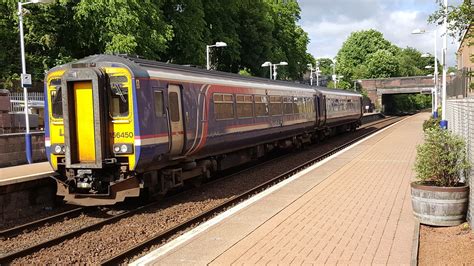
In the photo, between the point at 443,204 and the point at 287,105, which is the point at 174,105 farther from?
the point at 287,105

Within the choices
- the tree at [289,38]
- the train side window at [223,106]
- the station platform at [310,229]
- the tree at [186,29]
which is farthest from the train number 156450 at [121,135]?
the tree at [289,38]

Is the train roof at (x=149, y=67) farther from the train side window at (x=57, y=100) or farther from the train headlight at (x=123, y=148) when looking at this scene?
the train headlight at (x=123, y=148)

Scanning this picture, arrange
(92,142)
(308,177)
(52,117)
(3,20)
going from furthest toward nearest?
(3,20)
(308,177)
(52,117)
(92,142)

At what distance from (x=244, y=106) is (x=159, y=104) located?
545 cm

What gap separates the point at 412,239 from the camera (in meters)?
7.11

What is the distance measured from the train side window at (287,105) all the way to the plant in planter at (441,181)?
1184cm

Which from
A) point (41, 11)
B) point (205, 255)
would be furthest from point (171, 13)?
point (205, 255)

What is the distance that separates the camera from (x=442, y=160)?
8.11 meters

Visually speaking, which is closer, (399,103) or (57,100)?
(57,100)

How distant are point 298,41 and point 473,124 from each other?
56795mm

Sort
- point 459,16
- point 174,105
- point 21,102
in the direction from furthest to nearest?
point 21,102 → point 174,105 → point 459,16

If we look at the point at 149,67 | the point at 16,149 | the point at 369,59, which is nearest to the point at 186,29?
the point at 16,149

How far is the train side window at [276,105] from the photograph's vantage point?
18702mm

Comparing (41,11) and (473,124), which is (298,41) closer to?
(41,11)
